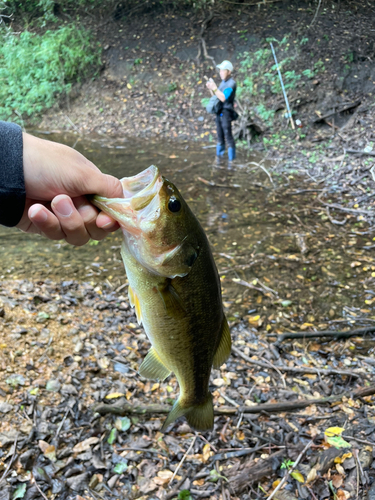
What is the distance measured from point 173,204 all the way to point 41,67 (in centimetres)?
1966

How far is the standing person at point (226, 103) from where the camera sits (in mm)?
10222

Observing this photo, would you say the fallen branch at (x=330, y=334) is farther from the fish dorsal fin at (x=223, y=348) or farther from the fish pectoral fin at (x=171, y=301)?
the fish pectoral fin at (x=171, y=301)

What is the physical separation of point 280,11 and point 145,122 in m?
7.18

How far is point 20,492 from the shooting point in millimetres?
2570

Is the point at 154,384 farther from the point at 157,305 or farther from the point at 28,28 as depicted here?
the point at 28,28

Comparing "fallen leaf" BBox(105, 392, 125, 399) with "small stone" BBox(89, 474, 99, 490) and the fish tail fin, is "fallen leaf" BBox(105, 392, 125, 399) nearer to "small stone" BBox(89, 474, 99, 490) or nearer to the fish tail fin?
"small stone" BBox(89, 474, 99, 490)

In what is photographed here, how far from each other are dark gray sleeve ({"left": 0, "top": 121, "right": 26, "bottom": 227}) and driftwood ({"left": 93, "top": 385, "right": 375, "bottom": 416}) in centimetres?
218

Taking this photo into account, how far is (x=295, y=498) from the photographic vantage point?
2697mm

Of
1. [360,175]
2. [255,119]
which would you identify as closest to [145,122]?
[255,119]

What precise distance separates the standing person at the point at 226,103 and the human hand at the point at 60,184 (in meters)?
9.28

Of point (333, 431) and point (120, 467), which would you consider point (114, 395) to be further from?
point (333, 431)

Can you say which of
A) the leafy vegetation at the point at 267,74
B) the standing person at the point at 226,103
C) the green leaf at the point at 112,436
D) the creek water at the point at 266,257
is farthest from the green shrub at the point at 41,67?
the green leaf at the point at 112,436

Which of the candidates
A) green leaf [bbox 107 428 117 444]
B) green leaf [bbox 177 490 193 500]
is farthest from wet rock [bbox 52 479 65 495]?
green leaf [bbox 177 490 193 500]

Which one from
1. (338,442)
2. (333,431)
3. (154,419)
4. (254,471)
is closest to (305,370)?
(333,431)
